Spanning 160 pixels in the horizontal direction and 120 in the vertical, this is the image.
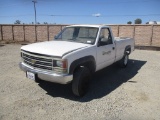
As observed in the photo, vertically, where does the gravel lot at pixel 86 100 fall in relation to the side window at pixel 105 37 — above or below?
below

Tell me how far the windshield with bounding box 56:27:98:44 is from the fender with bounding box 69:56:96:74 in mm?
604

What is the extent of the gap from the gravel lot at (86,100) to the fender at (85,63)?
0.78 metres

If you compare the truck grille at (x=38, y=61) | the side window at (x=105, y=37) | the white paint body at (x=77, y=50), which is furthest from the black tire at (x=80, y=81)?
the side window at (x=105, y=37)

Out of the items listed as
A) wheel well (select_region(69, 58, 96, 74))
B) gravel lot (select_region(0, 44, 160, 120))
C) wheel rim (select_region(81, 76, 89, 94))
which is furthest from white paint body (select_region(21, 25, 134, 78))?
gravel lot (select_region(0, 44, 160, 120))

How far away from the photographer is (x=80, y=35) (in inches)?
238

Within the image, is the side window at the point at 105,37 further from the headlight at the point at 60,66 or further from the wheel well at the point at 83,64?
the headlight at the point at 60,66

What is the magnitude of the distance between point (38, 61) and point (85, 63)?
129cm

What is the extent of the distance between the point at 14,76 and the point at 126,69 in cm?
473

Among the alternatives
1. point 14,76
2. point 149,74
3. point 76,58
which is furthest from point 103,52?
point 14,76

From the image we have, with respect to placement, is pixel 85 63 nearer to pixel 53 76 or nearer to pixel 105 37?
pixel 53 76

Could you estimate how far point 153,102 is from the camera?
492 centimetres

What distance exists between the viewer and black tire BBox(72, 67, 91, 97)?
473 cm

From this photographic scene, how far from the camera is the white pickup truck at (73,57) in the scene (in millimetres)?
4465

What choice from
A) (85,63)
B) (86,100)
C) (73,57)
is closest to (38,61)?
(73,57)
